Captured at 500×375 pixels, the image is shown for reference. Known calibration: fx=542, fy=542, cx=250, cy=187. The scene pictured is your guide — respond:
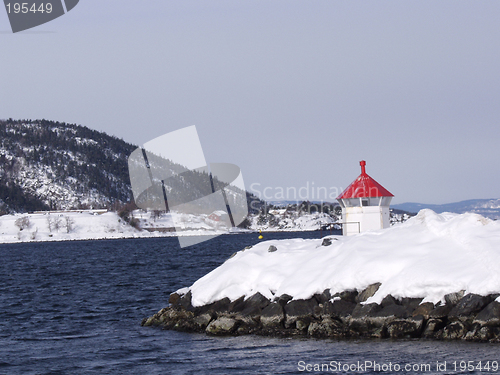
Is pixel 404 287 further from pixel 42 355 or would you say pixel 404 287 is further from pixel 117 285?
pixel 117 285

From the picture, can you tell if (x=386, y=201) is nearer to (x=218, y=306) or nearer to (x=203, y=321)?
(x=218, y=306)

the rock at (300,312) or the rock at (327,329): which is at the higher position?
the rock at (300,312)

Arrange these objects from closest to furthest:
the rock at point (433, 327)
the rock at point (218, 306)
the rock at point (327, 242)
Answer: the rock at point (433, 327)
the rock at point (218, 306)
the rock at point (327, 242)

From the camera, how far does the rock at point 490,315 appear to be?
706 inches

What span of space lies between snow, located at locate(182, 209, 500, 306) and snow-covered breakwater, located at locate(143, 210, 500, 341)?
0.04 meters

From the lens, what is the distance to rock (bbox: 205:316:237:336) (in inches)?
869

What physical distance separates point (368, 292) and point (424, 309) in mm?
2333

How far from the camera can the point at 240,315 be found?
22.6 m

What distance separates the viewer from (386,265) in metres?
21.7

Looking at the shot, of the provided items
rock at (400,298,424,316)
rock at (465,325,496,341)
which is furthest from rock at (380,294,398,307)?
rock at (465,325,496,341)

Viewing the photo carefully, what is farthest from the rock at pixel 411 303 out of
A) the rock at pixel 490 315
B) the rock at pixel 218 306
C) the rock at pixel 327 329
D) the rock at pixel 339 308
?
the rock at pixel 218 306

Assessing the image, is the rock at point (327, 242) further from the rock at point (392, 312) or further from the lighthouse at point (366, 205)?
the rock at point (392, 312)

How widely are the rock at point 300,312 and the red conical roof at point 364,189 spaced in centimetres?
1083

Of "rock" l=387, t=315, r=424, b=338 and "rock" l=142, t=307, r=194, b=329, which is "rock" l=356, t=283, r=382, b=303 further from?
"rock" l=142, t=307, r=194, b=329
